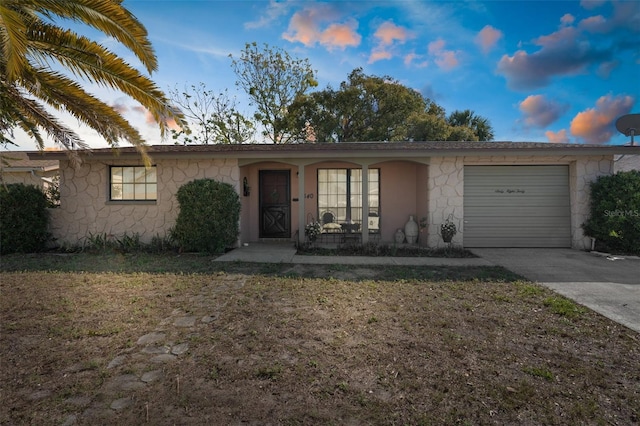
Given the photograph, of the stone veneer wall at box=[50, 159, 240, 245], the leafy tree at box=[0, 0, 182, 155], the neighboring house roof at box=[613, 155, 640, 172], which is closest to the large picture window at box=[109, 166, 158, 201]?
the stone veneer wall at box=[50, 159, 240, 245]

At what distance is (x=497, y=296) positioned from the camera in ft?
15.7

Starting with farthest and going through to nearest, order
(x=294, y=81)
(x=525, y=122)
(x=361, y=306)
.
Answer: (x=294, y=81)
(x=525, y=122)
(x=361, y=306)

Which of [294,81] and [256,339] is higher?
[294,81]

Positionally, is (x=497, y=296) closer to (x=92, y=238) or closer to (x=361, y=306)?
(x=361, y=306)

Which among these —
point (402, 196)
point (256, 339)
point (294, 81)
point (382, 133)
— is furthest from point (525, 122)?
point (256, 339)

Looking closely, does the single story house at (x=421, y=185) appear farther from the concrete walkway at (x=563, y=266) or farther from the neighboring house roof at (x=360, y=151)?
the concrete walkway at (x=563, y=266)

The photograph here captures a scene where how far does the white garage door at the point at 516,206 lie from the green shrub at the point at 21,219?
1137 cm

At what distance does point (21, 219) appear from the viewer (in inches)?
A: 320

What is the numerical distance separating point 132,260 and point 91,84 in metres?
3.92

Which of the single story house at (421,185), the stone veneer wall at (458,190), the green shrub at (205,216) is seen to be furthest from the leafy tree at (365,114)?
the green shrub at (205,216)

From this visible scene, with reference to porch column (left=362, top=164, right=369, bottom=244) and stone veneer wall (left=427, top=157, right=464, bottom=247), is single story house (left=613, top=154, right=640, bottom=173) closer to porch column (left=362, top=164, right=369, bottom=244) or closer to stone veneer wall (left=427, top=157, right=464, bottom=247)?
stone veneer wall (left=427, top=157, right=464, bottom=247)

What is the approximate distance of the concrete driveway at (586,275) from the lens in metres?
4.38

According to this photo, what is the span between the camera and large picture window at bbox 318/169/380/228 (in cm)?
1011

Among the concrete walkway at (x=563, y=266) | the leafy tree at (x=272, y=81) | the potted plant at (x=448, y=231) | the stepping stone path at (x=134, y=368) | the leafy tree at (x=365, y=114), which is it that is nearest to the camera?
the stepping stone path at (x=134, y=368)
